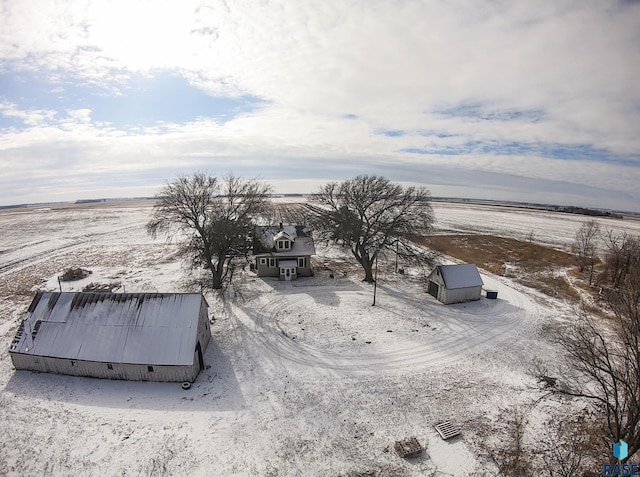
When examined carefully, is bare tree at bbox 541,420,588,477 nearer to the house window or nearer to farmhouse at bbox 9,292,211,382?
farmhouse at bbox 9,292,211,382

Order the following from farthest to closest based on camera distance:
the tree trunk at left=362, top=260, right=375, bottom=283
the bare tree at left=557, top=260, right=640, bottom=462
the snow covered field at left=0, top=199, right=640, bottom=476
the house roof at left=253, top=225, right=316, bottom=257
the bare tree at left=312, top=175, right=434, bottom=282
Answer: the house roof at left=253, top=225, right=316, bottom=257 → the tree trunk at left=362, top=260, right=375, bottom=283 → the bare tree at left=312, top=175, right=434, bottom=282 → the snow covered field at left=0, top=199, right=640, bottom=476 → the bare tree at left=557, top=260, right=640, bottom=462

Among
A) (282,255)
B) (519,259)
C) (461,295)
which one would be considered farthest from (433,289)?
(519,259)

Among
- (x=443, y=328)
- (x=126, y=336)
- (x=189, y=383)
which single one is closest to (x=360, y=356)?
(x=443, y=328)

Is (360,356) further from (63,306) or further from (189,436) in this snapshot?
(63,306)

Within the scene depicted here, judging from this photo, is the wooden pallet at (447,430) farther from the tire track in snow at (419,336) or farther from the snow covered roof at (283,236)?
the snow covered roof at (283,236)

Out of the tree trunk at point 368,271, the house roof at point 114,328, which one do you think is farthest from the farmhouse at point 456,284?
the house roof at point 114,328

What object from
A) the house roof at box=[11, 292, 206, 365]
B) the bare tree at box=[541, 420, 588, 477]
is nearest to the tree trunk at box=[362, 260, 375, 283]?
the house roof at box=[11, 292, 206, 365]
